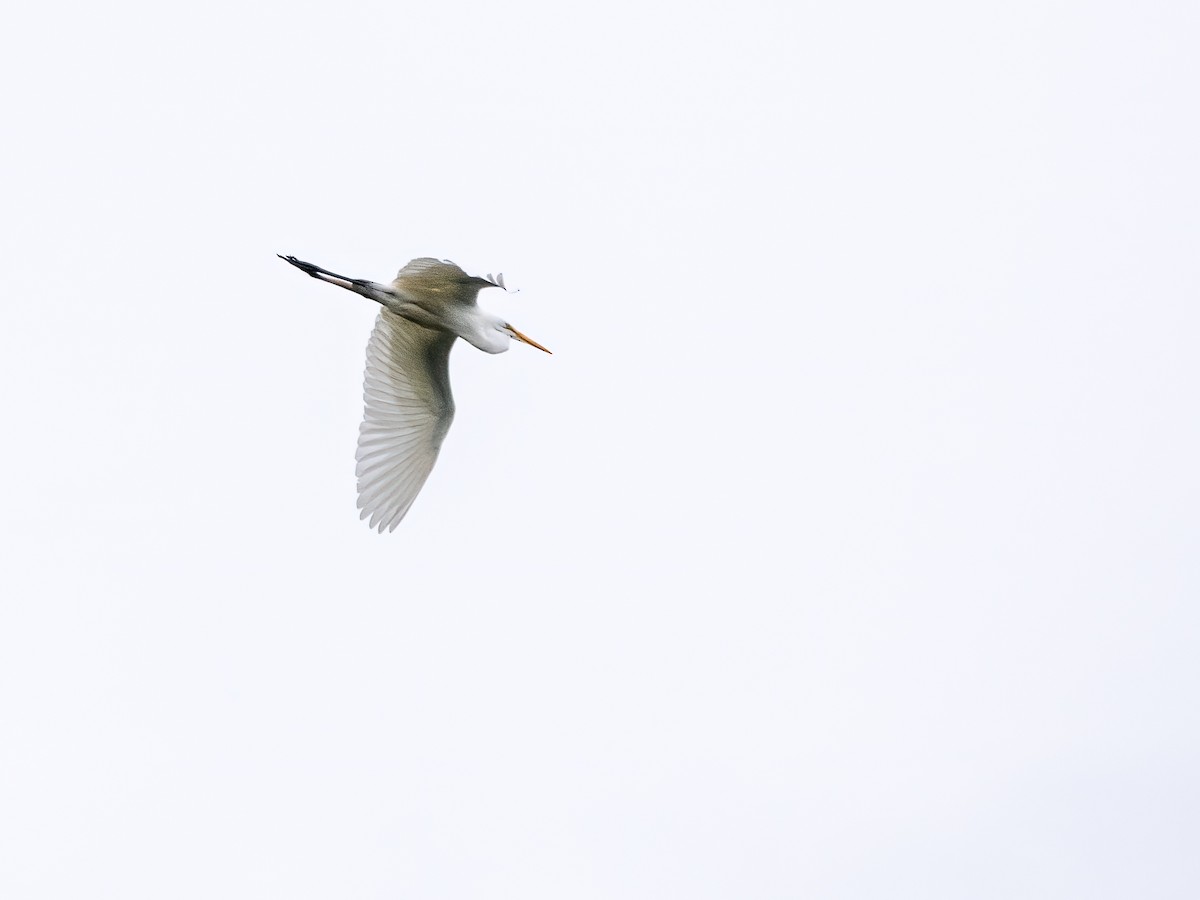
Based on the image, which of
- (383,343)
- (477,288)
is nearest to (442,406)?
(383,343)

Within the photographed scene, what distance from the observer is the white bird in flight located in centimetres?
1595

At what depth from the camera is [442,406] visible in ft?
55.4

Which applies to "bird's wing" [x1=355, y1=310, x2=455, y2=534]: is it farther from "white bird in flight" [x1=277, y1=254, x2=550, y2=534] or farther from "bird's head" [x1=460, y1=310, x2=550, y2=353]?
"bird's head" [x1=460, y1=310, x2=550, y2=353]

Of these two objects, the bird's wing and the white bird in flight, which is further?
the bird's wing

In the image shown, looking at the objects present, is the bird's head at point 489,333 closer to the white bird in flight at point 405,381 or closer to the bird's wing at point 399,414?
the white bird in flight at point 405,381

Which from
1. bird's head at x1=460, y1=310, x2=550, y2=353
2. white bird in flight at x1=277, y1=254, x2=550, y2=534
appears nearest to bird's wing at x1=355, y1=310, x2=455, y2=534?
white bird in flight at x1=277, y1=254, x2=550, y2=534

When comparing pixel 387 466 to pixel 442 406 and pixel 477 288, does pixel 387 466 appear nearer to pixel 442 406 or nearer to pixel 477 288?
pixel 442 406

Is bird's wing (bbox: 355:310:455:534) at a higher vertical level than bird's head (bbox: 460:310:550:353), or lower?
lower

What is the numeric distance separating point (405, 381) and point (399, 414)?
0.28 metres

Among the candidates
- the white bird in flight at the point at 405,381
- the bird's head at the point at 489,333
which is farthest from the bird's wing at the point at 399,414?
the bird's head at the point at 489,333

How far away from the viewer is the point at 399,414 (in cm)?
1669

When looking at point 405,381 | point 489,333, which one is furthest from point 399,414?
point 489,333

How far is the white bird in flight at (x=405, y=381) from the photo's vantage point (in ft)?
52.3

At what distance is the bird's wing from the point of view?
1642 centimetres
